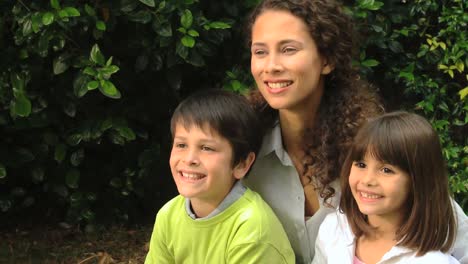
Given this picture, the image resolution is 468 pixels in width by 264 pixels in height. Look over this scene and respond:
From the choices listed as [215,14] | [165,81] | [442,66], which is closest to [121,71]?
[165,81]

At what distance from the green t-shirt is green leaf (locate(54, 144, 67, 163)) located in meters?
1.18

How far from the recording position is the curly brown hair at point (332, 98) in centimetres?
279

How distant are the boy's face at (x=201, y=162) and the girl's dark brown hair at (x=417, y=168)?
1.71ft

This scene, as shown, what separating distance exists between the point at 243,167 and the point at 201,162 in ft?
0.69

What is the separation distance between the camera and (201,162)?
2727mm

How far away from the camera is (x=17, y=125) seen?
3.80m

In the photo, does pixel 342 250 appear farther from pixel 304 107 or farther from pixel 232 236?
pixel 304 107

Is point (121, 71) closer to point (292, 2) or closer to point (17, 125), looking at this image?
point (17, 125)

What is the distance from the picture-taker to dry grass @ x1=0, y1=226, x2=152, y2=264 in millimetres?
4117

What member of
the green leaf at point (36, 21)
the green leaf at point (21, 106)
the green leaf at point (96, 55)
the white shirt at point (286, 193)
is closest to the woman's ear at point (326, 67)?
the white shirt at point (286, 193)

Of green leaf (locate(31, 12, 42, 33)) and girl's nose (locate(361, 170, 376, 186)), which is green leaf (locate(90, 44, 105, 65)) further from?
girl's nose (locate(361, 170, 376, 186))

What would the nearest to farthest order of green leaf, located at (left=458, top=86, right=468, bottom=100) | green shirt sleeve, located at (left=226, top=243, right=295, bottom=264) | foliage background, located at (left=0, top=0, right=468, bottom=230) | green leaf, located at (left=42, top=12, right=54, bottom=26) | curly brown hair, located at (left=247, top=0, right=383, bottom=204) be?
green shirt sleeve, located at (left=226, top=243, right=295, bottom=264)
curly brown hair, located at (left=247, top=0, right=383, bottom=204)
green leaf, located at (left=42, top=12, right=54, bottom=26)
foliage background, located at (left=0, top=0, right=468, bottom=230)
green leaf, located at (left=458, top=86, right=468, bottom=100)

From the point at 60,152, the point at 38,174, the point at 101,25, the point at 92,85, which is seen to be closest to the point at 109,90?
the point at 92,85

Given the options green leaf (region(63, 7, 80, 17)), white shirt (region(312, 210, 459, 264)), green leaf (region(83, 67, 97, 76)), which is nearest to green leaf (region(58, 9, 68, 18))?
green leaf (region(63, 7, 80, 17))
